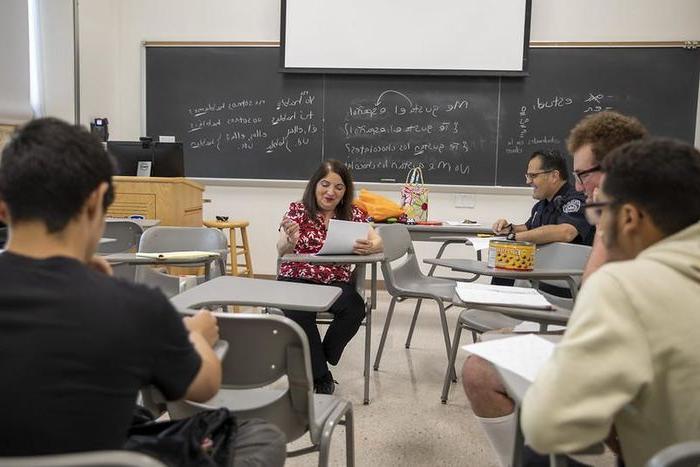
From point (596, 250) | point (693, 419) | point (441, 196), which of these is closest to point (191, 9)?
point (441, 196)

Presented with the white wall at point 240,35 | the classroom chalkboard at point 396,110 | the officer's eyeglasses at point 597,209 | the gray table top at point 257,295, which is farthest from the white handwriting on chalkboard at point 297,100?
the officer's eyeglasses at point 597,209

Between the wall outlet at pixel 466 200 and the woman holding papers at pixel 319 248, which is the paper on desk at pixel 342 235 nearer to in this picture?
the woman holding papers at pixel 319 248

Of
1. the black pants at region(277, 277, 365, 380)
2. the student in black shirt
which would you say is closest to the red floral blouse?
the black pants at region(277, 277, 365, 380)

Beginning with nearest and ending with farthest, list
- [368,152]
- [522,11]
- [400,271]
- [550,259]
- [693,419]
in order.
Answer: [693,419] → [550,259] → [400,271] → [522,11] → [368,152]

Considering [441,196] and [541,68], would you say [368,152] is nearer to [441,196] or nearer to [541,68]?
[441,196]

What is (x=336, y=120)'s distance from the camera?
498 centimetres

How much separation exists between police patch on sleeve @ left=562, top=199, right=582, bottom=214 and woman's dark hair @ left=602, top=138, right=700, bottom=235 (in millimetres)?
2007

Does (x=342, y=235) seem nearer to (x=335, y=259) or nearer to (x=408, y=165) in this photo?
(x=335, y=259)

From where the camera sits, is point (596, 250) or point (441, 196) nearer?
point (596, 250)

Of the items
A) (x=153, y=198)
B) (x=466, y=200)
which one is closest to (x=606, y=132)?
(x=153, y=198)

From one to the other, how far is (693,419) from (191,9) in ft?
17.1

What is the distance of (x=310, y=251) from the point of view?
2.93m

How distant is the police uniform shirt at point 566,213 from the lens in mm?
2844

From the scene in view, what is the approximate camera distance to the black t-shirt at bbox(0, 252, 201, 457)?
779 millimetres
